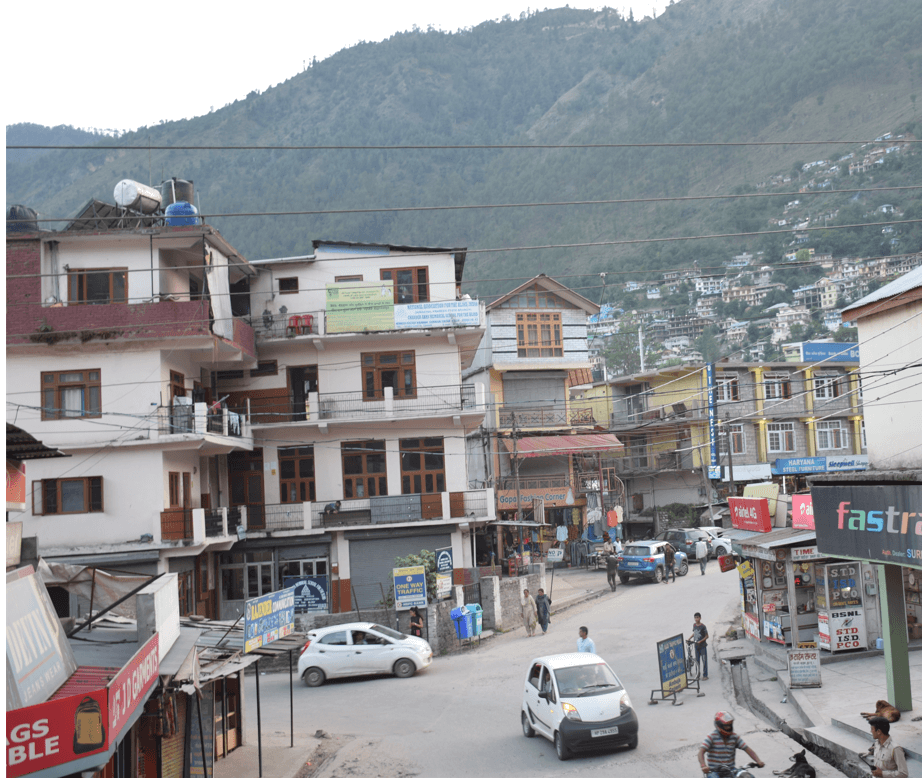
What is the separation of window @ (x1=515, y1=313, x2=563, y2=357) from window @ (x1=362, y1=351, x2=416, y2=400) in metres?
15.8

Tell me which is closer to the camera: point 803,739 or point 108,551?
point 803,739

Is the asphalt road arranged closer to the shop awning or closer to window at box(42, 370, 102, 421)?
window at box(42, 370, 102, 421)

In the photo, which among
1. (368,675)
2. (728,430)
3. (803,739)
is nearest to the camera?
(803,739)

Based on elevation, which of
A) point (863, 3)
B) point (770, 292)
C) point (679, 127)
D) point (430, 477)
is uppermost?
point (863, 3)

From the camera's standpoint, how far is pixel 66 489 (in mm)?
27109

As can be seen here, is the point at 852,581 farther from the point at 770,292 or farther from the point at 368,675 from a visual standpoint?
the point at 770,292

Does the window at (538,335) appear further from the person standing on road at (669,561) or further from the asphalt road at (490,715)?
the asphalt road at (490,715)

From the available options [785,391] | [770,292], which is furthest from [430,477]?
[770,292]

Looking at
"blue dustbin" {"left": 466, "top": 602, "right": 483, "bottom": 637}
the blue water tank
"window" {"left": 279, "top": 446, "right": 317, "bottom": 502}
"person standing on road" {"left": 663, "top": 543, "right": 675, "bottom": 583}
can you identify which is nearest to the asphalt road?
"blue dustbin" {"left": 466, "top": 602, "right": 483, "bottom": 637}

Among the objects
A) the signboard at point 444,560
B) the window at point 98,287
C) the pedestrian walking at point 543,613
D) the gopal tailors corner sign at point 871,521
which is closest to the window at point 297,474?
the signboard at point 444,560

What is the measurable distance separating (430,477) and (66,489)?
1256 centimetres

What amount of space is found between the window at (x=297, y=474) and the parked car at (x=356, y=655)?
9636mm

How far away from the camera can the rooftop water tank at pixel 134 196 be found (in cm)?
2905

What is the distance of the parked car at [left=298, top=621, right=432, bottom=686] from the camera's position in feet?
76.1
